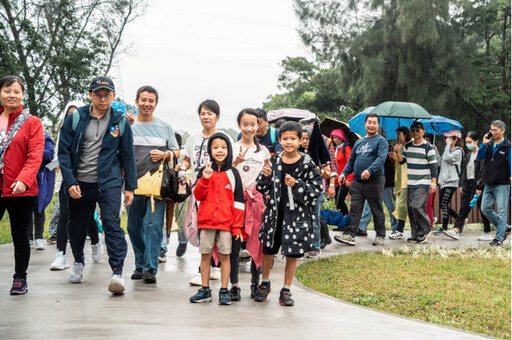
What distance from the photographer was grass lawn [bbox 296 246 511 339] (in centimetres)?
569

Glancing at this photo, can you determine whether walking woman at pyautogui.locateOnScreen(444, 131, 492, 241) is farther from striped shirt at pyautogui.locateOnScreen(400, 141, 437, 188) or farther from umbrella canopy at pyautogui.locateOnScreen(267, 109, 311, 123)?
umbrella canopy at pyautogui.locateOnScreen(267, 109, 311, 123)

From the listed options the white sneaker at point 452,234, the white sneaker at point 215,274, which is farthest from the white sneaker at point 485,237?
the white sneaker at point 215,274

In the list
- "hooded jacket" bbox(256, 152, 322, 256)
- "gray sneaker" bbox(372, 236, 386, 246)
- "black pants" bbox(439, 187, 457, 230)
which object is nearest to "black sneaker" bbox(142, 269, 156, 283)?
"hooded jacket" bbox(256, 152, 322, 256)

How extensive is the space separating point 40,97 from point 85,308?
13319 mm

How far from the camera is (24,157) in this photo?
5406mm

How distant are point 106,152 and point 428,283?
4001mm

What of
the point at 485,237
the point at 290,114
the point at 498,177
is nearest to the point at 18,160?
the point at 498,177

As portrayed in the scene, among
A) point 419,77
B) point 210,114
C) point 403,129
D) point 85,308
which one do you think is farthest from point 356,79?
point 85,308

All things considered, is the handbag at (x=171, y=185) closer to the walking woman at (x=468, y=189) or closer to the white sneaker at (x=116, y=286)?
the white sneaker at (x=116, y=286)

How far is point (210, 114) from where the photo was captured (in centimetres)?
608

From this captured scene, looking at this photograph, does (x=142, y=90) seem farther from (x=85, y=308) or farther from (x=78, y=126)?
(x=85, y=308)

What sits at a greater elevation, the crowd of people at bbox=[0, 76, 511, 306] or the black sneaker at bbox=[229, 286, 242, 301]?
the crowd of people at bbox=[0, 76, 511, 306]

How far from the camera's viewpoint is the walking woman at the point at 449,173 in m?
11.6

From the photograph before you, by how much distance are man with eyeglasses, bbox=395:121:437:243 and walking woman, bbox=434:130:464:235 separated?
162 centimetres
